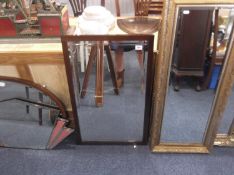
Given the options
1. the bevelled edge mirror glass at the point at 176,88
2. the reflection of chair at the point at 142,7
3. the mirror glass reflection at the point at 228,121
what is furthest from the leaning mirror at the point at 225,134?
the reflection of chair at the point at 142,7

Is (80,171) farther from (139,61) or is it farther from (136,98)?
(139,61)

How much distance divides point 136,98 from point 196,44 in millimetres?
477

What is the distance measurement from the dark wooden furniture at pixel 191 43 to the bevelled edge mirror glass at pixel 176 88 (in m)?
0.03

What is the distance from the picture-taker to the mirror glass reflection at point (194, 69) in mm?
1169

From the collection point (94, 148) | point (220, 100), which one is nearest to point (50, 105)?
point (94, 148)

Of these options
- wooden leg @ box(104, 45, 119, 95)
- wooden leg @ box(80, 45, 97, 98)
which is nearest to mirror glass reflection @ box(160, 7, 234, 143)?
→ wooden leg @ box(104, 45, 119, 95)

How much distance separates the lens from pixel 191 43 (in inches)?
50.8

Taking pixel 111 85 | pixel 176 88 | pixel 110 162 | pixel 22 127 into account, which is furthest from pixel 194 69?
pixel 22 127

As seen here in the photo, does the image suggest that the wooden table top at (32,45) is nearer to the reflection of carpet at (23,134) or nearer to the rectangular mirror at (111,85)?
the rectangular mirror at (111,85)

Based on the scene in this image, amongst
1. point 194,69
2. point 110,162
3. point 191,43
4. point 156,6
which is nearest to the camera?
point 191,43

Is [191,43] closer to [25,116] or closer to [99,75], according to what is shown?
[99,75]

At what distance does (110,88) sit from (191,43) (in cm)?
54

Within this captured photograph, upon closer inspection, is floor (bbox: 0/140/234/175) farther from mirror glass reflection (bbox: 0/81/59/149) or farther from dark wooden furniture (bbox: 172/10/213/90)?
dark wooden furniture (bbox: 172/10/213/90)

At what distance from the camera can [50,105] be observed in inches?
60.6
